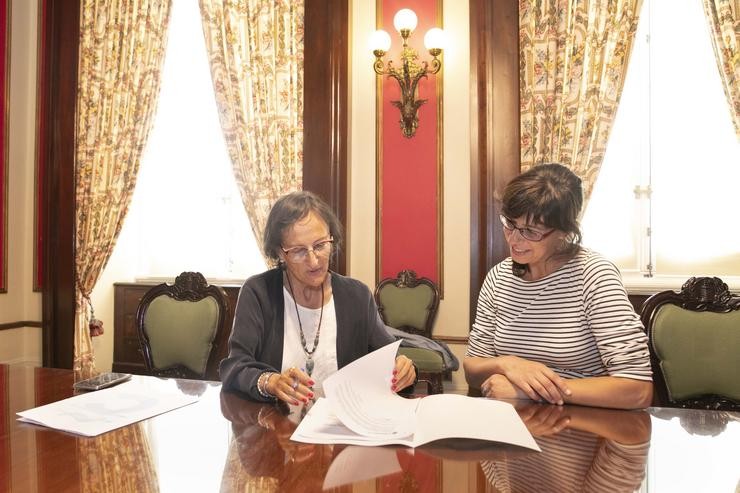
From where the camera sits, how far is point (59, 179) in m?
4.67

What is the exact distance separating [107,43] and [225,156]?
132 cm

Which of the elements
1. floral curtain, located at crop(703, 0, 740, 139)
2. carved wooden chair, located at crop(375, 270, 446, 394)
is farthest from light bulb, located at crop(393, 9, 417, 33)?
floral curtain, located at crop(703, 0, 740, 139)

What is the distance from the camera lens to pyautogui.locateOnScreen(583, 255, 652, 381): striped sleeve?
1.46m

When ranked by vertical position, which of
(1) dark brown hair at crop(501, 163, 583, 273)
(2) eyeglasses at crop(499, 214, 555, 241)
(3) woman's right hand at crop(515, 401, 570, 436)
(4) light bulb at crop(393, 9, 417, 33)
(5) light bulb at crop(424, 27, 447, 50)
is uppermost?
(4) light bulb at crop(393, 9, 417, 33)

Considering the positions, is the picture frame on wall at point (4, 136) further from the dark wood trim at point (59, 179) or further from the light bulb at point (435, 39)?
the light bulb at point (435, 39)

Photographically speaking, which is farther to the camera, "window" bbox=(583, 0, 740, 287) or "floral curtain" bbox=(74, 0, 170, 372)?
"floral curtain" bbox=(74, 0, 170, 372)

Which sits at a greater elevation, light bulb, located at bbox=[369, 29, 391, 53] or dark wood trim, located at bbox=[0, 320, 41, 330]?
light bulb, located at bbox=[369, 29, 391, 53]

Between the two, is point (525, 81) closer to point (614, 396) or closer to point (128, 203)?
point (614, 396)

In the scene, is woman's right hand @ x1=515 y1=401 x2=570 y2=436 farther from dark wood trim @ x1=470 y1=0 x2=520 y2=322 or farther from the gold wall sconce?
the gold wall sconce

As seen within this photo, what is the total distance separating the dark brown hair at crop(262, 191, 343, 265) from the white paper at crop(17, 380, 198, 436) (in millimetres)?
567

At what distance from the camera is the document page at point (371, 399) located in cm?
114

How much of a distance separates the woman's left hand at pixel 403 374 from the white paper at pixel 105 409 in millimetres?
532

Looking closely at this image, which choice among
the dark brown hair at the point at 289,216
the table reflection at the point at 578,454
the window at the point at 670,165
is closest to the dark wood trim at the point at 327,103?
the window at the point at 670,165

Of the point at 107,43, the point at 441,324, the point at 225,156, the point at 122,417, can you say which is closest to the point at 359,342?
the point at 122,417
